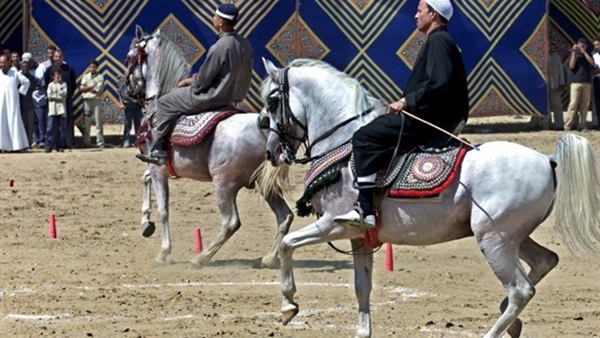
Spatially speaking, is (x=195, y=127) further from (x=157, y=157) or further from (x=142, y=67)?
(x=142, y=67)

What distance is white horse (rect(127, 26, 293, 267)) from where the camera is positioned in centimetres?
1303

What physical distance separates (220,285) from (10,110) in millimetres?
12269

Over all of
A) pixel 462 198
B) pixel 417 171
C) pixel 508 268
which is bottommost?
pixel 508 268

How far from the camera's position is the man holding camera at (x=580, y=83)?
85.1ft

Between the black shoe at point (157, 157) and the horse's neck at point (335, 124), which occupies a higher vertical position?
the horse's neck at point (335, 124)

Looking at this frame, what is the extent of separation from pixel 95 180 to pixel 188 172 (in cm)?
625

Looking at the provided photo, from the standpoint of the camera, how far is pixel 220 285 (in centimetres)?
1205

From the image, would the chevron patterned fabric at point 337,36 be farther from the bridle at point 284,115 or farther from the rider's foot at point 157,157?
the bridle at point 284,115

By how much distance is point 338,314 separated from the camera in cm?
1058

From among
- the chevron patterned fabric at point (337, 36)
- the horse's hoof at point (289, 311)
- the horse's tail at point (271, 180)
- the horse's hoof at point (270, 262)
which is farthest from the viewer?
Answer: the chevron patterned fabric at point (337, 36)

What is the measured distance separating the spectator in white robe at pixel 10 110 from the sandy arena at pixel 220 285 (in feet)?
18.9

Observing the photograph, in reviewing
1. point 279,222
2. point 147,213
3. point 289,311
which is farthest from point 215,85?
point 289,311

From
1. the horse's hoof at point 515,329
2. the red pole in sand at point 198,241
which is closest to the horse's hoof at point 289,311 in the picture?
the horse's hoof at point 515,329

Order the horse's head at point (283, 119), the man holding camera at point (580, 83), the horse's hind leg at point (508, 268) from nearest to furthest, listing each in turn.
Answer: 1. the horse's hind leg at point (508, 268)
2. the horse's head at point (283, 119)
3. the man holding camera at point (580, 83)
